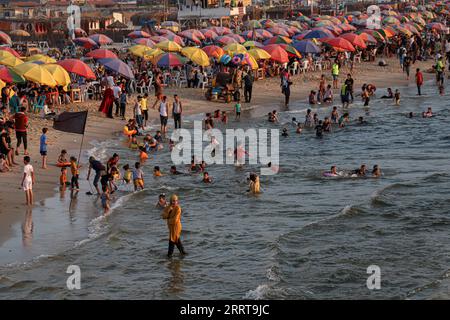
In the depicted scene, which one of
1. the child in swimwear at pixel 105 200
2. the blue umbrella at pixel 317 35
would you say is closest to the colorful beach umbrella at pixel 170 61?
the blue umbrella at pixel 317 35

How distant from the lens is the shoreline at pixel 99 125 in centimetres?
1705

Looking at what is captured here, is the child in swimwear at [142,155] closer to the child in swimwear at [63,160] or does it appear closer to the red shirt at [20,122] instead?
the child in swimwear at [63,160]

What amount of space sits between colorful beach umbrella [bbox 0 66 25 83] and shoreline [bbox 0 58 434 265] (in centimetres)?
125

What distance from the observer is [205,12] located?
65312 mm

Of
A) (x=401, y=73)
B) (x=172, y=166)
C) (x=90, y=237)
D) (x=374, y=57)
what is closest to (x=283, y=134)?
(x=172, y=166)

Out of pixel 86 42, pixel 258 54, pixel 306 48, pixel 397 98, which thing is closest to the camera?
pixel 397 98

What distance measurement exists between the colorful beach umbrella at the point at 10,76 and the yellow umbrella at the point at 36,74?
0.20 m

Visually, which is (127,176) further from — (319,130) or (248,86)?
(248,86)

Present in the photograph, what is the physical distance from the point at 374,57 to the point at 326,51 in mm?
3971

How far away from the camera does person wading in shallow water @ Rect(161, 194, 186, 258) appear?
45.9 ft

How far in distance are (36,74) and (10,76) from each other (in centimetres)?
73

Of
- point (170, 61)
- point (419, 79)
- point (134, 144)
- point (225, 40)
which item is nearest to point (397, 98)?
point (419, 79)

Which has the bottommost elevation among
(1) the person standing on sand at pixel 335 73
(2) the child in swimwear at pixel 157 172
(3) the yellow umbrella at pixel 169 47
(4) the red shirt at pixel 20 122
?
(2) the child in swimwear at pixel 157 172

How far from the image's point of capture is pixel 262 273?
14086 mm
